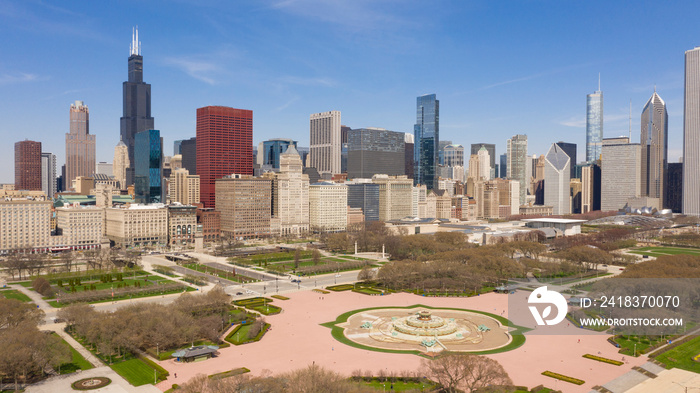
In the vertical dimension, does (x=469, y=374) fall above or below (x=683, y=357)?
above

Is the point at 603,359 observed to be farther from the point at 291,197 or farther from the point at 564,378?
the point at 291,197

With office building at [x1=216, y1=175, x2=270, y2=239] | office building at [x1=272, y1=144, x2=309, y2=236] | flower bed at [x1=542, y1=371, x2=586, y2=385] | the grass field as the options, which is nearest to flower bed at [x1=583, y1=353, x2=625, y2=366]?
flower bed at [x1=542, y1=371, x2=586, y2=385]

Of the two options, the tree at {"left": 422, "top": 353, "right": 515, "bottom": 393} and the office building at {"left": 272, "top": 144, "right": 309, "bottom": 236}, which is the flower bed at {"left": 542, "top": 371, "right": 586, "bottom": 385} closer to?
the tree at {"left": 422, "top": 353, "right": 515, "bottom": 393}

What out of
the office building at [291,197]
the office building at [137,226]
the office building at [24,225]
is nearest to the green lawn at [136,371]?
the office building at [24,225]

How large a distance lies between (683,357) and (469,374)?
28.1m

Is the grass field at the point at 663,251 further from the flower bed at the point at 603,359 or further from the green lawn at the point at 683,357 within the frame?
the flower bed at the point at 603,359

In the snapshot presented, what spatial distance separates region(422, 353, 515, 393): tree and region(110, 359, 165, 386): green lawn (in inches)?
1056

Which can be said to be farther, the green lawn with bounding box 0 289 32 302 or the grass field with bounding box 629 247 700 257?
the grass field with bounding box 629 247 700 257

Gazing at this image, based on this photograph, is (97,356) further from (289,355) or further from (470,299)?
(470,299)

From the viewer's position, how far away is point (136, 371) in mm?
51875

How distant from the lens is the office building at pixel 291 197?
7434 inches

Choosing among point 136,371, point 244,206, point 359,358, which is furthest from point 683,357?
point 244,206

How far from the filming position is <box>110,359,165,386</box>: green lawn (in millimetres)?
49375

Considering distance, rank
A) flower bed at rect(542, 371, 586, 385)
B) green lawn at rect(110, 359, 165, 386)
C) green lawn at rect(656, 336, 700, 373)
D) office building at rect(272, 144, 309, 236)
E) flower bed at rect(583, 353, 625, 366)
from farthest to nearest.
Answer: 1. office building at rect(272, 144, 309, 236)
2. flower bed at rect(583, 353, 625, 366)
3. green lawn at rect(656, 336, 700, 373)
4. green lawn at rect(110, 359, 165, 386)
5. flower bed at rect(542, 371, 586, 385)
